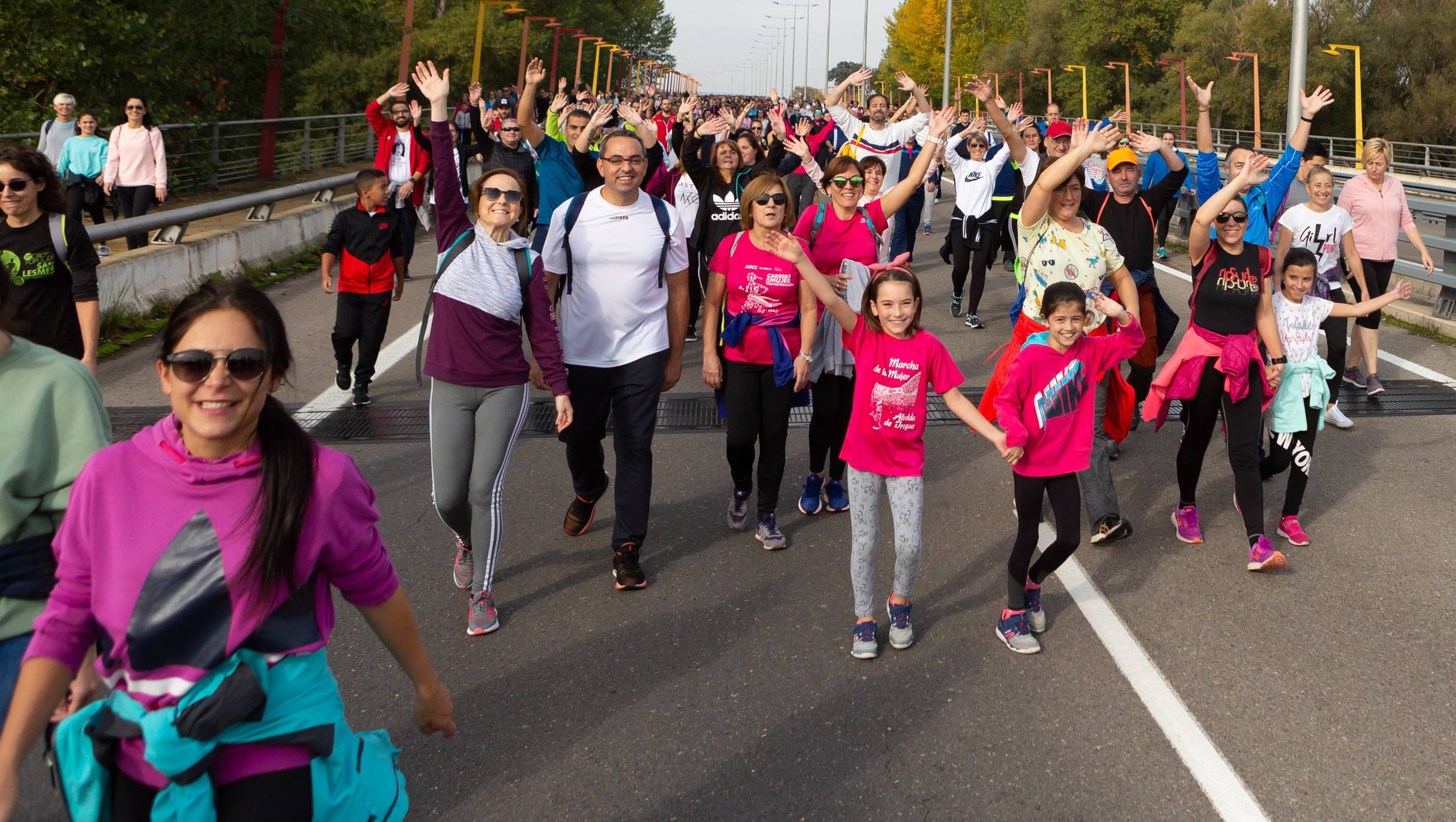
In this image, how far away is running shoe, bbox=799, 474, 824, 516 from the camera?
6.71 meters

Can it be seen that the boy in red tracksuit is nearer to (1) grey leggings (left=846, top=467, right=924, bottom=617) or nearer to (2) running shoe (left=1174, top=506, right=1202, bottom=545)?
(1) grey leggings (left=846, top=467, right=924, bottom=617)

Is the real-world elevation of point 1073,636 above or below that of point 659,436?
below

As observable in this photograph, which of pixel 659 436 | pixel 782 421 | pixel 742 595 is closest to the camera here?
pixel 742 595

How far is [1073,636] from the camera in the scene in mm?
5117

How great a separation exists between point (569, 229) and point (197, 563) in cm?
357

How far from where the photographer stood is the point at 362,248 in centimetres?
868

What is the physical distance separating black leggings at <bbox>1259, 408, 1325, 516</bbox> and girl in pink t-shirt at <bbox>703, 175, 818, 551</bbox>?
2300 millimetres

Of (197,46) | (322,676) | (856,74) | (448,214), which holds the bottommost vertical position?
(322,676)

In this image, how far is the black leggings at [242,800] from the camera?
2.27 metres

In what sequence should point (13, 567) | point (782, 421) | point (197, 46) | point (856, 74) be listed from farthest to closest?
point (197, 46)
point (856, 74)
point (782, 421)
point (13, 567)

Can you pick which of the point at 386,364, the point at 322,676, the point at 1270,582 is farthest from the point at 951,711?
the point at 386,364

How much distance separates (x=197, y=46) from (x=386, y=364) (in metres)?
12.8

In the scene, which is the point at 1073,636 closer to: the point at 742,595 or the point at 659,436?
the point at 742,595

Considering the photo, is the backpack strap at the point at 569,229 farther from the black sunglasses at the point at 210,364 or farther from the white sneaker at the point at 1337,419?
the white sneaker at the point at 1337,419
